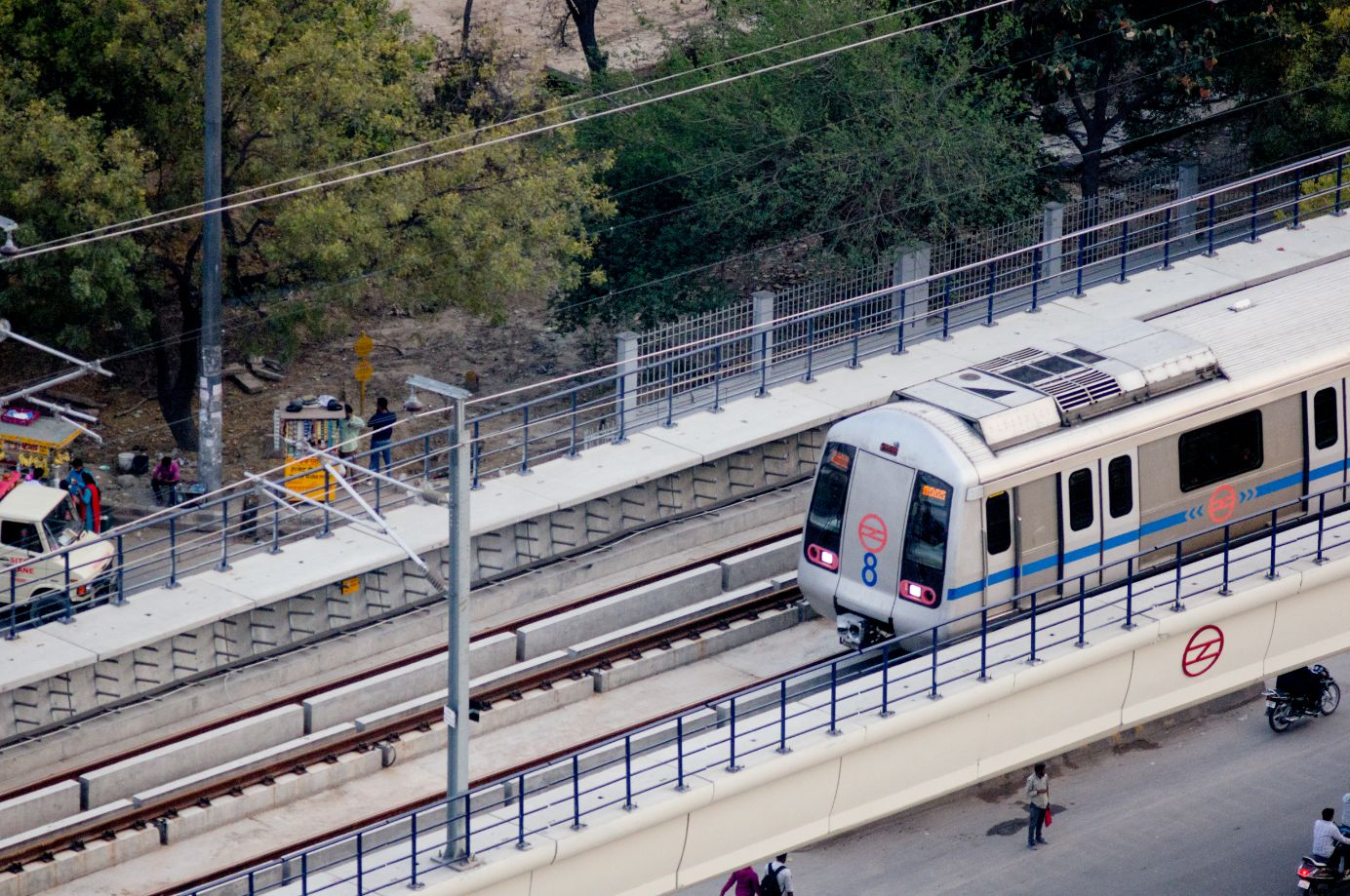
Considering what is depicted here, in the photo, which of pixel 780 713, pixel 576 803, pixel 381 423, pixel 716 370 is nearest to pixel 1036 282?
pixel 716 370

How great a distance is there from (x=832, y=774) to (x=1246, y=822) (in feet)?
26.2

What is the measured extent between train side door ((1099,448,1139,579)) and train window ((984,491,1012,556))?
118 cm

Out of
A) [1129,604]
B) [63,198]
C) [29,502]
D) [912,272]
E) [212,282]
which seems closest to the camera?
[1129,604]

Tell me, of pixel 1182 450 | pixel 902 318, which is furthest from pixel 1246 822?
pixel 902 318

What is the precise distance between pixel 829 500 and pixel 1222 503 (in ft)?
13.8

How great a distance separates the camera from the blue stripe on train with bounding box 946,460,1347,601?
22359 millimetres

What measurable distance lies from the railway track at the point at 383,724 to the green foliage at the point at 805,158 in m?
8.35

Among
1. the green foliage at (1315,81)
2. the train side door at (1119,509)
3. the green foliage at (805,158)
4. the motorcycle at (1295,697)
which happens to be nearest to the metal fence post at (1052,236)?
the green foliage at (805,158)

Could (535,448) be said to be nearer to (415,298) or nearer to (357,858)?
(415,298)

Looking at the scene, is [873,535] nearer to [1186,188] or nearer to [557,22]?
[1186,188]

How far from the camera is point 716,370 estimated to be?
2864 centimetres

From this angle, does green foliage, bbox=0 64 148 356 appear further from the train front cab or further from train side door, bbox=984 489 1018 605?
train side door, bbox=984 489 1018 605

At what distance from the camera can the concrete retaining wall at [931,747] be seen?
20.0 m

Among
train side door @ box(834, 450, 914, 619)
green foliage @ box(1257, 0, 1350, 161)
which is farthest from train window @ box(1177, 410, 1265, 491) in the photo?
green foliage @ box(1257, 0, 1350, 161)
